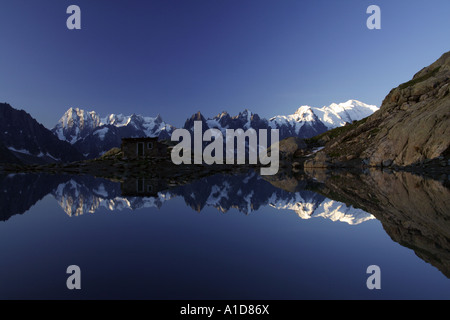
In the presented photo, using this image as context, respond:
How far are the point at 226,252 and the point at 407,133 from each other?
76.1 m

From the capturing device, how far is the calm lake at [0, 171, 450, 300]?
5109mm

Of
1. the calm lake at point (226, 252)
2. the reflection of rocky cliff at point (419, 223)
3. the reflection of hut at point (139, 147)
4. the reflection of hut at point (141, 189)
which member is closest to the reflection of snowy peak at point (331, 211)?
the calm lake at point (226, 252)

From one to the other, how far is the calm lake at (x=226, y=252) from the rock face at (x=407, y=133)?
59.5m

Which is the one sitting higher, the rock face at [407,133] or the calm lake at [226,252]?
the rock face at [407,133]

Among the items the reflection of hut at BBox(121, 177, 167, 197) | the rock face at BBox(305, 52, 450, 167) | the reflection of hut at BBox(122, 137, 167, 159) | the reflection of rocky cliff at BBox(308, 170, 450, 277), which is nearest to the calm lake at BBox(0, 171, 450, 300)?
the reflection of rocky cliff at BBox(308, 170, 450, 277)

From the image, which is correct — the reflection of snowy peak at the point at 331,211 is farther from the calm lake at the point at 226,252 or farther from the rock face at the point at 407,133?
the rock face at the point at 407,133

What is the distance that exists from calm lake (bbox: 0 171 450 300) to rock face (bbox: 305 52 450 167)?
59.5m

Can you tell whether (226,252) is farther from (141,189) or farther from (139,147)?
(139,147)

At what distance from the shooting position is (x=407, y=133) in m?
65.9

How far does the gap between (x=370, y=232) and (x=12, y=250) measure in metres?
11.7

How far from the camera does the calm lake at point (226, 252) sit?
16.8 feet

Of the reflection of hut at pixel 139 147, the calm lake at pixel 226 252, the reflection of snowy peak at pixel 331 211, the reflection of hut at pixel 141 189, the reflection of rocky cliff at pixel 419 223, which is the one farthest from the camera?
the reflection of hut at pixel 139 147

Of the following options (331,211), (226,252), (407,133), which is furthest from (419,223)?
(407,133)
